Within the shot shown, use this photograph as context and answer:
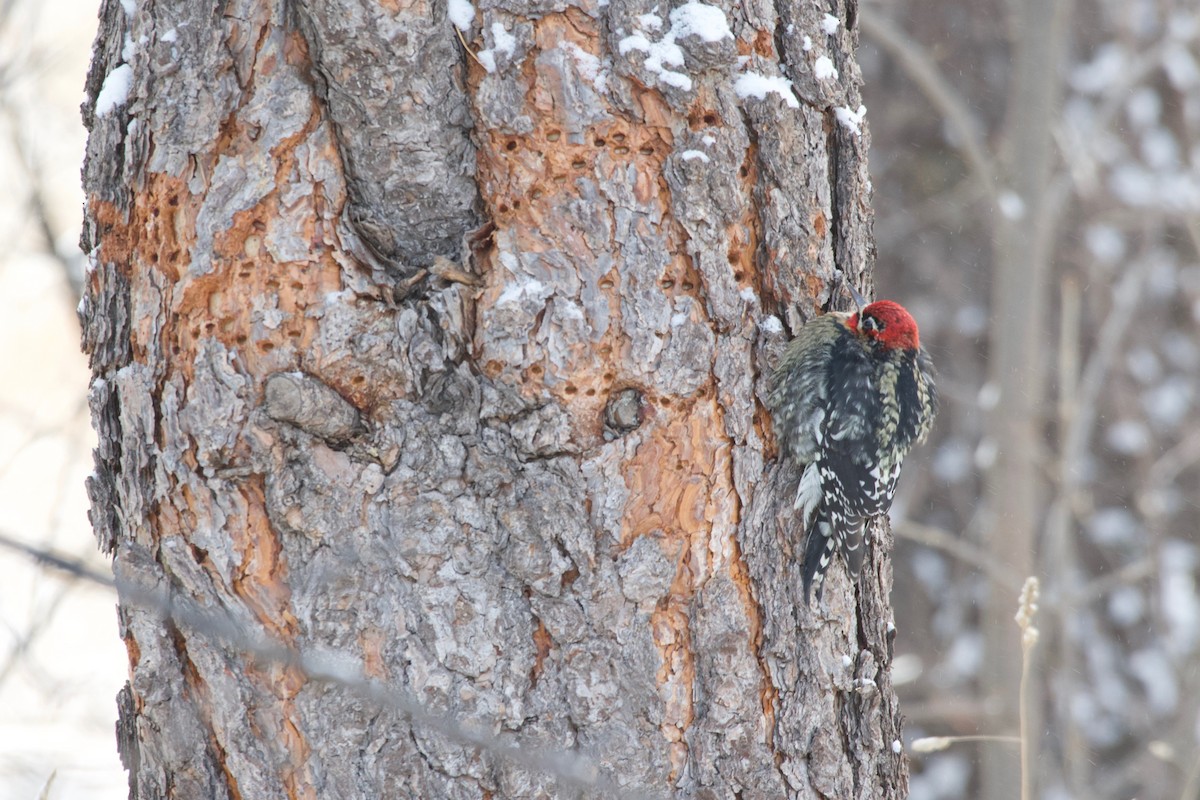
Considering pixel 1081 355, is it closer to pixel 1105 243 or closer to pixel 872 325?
pixel 1105 243

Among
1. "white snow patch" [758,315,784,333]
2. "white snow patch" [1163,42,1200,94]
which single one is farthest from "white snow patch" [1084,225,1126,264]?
"white snow patch" [758,315,784,333]

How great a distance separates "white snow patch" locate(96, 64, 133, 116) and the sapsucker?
51.1 inches

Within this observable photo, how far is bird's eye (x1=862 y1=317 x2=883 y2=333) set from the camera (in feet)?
8.89

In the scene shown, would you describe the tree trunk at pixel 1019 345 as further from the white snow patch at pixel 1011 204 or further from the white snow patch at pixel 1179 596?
the white snow patch at pixel 1179 596

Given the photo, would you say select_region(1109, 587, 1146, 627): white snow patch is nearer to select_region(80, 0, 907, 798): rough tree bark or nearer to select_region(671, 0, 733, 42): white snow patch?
select_region(80, 0, 907, 798): rough tree bark

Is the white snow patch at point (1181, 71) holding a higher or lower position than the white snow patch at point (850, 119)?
higher

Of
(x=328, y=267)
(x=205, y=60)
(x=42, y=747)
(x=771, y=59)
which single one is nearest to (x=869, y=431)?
(x=771, y=59)

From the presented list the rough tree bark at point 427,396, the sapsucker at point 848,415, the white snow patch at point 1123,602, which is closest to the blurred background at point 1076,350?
the white snow patch at point 1123,602

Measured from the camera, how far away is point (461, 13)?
184cm

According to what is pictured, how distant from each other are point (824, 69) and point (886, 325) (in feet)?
3.44

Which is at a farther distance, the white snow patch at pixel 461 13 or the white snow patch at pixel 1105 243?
the white snow patch at pixel 1105 243

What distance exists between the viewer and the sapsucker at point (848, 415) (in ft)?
6.76

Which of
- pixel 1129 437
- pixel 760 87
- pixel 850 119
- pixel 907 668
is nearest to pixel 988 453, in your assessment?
pixel 907 668

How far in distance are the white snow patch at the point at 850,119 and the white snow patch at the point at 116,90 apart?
52.2 inches
